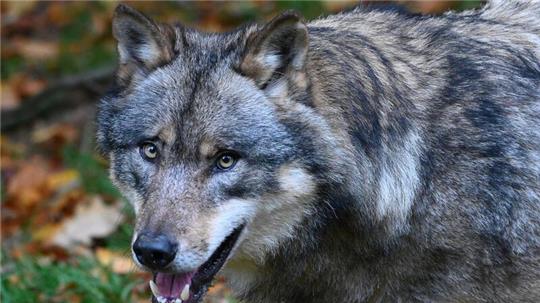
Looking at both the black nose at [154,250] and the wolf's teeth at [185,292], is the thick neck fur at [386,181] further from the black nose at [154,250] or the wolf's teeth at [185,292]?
the black nose at [154,250]

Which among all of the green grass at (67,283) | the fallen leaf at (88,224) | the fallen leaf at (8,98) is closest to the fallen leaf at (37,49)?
the fallen leaf at (8,98)

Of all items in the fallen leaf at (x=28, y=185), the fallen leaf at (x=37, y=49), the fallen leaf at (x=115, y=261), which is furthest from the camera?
the fallen leaf at (x=37, y=49)

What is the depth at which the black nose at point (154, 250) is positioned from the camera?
4230 millimetres

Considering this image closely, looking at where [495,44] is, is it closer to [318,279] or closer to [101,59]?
[318,279]

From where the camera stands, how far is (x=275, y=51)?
452 centimetres

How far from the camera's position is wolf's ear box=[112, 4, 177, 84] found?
4.71 metres

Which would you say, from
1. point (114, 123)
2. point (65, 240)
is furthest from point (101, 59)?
point (114, 123)

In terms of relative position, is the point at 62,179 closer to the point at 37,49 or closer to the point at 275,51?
the point at 37,49

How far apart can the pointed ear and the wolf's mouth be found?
0.68 m

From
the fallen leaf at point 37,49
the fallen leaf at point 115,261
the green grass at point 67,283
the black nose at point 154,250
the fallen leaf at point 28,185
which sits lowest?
the fallen leaf at point 28,185

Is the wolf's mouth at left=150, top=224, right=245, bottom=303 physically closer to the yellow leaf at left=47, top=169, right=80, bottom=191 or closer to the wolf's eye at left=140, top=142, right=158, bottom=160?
the wolf's eye at left=140, top=142, right=158, bottom=160

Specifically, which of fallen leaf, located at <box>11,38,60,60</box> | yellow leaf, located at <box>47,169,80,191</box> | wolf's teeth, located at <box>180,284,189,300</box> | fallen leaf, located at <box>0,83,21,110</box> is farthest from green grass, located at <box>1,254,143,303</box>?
fallen leaf, located at <box>11,38,60,60</box>

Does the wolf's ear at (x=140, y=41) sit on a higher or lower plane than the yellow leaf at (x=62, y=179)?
higher

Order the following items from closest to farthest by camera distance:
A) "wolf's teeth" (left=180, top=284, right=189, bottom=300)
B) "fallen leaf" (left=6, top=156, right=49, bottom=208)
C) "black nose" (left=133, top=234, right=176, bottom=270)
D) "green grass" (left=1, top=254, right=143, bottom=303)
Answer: "black nose" (left=133, top=234, right=176, bottom=270)
"wolf's teeth" (left=180, top=284, right=189, bottom=300)
"green grass" (left=1, top=254, right=143, bottom=303)
"fallen leaf" (left=6, top=156, right=49, bottom=208)
